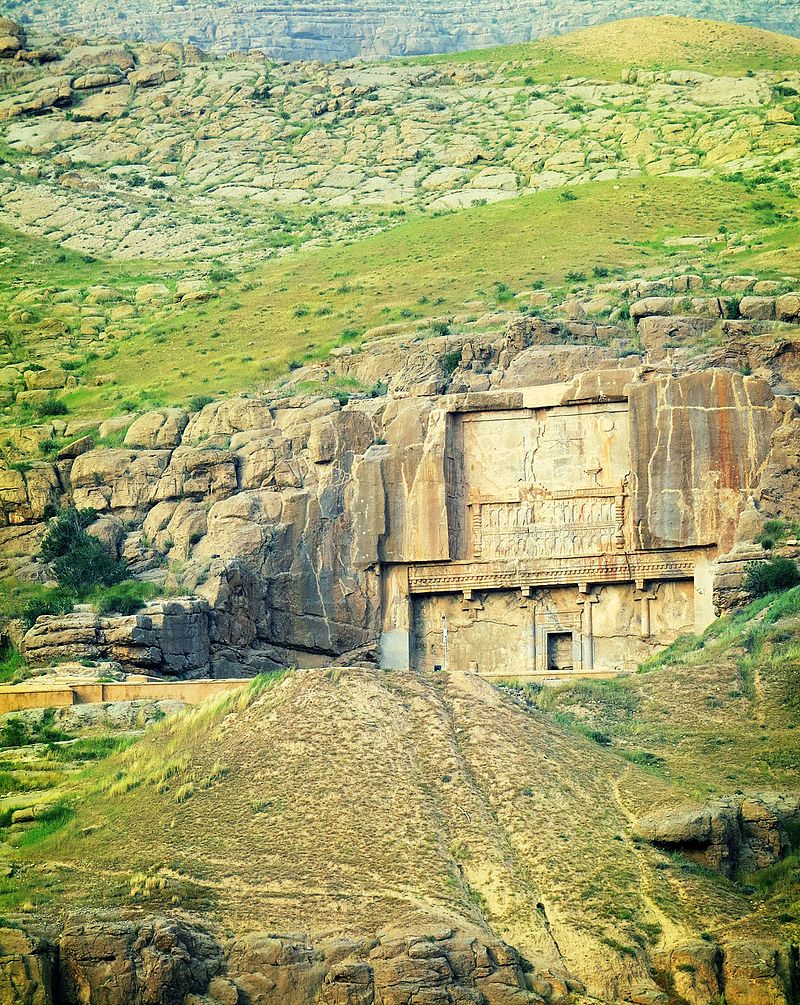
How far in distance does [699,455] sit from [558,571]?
474cm

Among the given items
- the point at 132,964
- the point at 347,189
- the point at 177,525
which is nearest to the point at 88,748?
the point at 132,964

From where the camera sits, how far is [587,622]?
52.1 m

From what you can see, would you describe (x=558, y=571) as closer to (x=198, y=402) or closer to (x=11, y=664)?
(x=198, y=402)

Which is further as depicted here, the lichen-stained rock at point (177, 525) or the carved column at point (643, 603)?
the lichen-stained rock at point (177, 525)

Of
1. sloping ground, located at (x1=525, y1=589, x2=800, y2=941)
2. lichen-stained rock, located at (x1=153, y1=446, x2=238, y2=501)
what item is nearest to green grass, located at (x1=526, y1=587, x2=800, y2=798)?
sloping ground, located at (x1=525, y1=589, x2=800, y2=941)

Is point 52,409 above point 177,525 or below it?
above

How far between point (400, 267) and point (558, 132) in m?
18.8

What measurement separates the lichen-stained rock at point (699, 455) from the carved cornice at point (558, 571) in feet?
1.57

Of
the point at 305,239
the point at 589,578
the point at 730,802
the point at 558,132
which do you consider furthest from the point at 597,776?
the point at 558,132

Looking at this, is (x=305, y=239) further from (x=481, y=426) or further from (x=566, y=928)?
(x=566, y=928)

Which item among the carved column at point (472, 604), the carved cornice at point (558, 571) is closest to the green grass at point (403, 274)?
the carved cornice at point (558, 571)

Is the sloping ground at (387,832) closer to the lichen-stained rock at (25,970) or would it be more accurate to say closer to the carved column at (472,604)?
the lichen-stained rock at (25,970)

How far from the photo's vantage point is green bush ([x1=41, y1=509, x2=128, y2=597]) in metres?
Answer: 52.8

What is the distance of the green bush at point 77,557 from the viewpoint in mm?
52750
